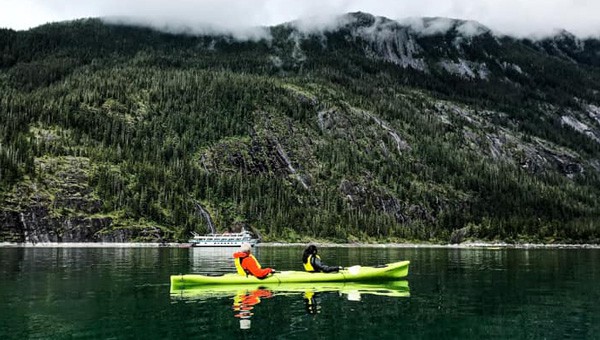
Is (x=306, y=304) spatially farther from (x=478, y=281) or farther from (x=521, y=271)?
(x=521, y=271)

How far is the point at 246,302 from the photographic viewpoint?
149 ft

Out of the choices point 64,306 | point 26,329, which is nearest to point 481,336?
point 26,329

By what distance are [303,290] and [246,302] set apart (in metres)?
8.06

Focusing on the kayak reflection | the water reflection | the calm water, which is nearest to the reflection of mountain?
the water reflection

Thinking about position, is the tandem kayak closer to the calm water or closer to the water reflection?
the water reflection

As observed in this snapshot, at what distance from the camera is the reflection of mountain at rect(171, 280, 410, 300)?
49594mm

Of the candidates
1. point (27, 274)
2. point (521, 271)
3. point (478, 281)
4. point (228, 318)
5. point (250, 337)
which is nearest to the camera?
point (250, 337)

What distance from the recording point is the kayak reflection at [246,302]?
37875mm

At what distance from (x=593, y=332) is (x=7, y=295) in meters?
Result: 45.1

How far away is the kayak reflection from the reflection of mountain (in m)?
0.70

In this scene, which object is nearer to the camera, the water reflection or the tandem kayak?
the water reflection

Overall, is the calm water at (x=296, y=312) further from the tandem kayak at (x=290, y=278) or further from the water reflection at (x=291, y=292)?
the tandem kayak at (x=290, y=278)

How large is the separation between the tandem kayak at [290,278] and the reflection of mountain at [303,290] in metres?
0.45

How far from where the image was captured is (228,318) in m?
38.4
